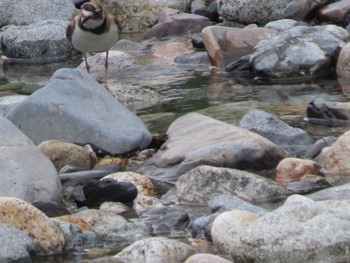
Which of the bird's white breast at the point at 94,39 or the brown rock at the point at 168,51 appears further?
the brown rock at the point at 168,51

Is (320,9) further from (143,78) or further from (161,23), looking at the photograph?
(143,78)

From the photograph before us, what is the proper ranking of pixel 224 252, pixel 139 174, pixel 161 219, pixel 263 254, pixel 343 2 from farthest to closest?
pixel 343 2 → pixel 139 174 → pixel 161 219 → pixel 224 252 → pixel 263 254

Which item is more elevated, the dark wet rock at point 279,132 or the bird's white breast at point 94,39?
the dark wet rock at point 279,132

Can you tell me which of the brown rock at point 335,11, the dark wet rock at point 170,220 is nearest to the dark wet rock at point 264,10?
the brown rock at point 335,11

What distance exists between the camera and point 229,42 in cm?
1360

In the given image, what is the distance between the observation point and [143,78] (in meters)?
13.2

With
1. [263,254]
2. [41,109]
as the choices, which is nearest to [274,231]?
[263,254]

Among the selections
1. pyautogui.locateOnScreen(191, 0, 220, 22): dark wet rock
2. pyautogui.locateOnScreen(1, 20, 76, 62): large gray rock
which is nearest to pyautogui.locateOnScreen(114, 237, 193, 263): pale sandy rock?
pyautogui.locateOnScreen(1, 20, 76, 62): large gray rock

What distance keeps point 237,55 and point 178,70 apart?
780 millimetres

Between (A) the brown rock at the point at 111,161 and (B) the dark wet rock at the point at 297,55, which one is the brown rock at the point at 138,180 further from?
(B) the dark wet rock at the point at 297,55

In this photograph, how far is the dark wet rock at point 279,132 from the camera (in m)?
8.34

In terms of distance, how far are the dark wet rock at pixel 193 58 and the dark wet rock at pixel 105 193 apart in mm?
6904

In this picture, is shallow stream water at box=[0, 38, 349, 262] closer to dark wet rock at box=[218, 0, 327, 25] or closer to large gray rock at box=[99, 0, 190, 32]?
dark wet rock at box=[218, 0, 327, 25]

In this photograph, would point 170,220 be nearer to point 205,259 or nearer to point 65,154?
point 205,259
